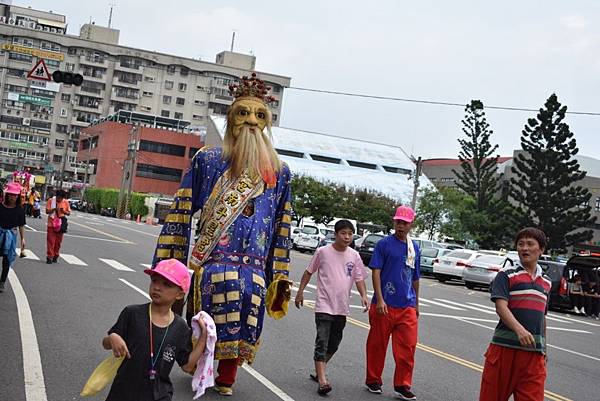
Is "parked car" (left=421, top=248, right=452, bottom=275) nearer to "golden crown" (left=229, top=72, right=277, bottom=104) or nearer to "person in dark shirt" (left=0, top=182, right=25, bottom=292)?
"person in dark shirt" (left=0, top=182, right=25, bottom=292)

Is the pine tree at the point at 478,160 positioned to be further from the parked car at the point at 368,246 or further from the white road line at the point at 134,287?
the white road line at the point at 134,287

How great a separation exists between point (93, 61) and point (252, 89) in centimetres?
10461

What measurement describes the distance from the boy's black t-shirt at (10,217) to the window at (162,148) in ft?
274

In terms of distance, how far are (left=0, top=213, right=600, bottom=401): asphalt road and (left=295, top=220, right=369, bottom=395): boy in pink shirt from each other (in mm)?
410

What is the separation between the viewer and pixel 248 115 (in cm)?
658

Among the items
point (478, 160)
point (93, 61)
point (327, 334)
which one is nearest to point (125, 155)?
point (93, 61)

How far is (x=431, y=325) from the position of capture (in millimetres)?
15312

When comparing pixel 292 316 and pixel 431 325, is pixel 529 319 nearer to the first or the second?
pixel 292 316

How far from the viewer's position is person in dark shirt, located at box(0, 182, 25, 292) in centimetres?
1244

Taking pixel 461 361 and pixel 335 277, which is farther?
pixel 461 361

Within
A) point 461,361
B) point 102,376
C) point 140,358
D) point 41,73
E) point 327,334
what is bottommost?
point 461,361

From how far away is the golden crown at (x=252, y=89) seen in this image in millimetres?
6738

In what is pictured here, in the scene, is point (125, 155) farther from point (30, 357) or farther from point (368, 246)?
point (30, 357)

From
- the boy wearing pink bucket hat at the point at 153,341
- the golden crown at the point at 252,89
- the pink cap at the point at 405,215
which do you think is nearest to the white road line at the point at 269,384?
the pink cap at the point at 405,215
